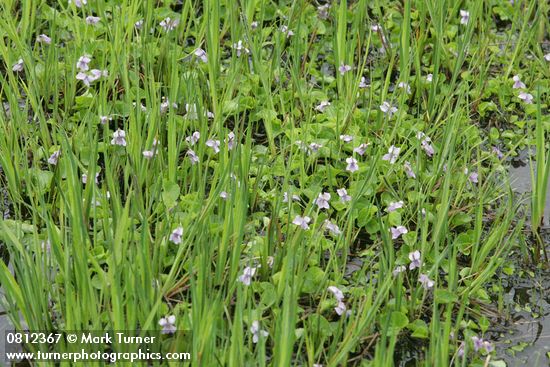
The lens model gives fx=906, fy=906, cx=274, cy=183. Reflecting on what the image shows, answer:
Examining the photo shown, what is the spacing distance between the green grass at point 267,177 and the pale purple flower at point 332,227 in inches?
0.6

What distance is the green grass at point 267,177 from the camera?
8.13 feet

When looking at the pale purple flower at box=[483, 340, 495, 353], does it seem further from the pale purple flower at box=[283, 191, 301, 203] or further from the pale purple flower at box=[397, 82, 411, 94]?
the pale purple flower at box=[397, 82, 411, 94]

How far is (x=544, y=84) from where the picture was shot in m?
3.79

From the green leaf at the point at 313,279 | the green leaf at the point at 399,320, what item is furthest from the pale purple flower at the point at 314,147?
the green leaf at the point at 399,320

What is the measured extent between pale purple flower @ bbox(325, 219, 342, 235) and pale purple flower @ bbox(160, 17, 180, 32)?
1193mm

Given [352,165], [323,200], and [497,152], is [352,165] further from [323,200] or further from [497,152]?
[497,152]

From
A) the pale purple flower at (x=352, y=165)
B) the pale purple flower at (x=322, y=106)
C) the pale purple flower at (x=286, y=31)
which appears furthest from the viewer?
the pale purple flower at (x=286, y=31)

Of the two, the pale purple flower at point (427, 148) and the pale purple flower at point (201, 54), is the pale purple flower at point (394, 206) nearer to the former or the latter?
the pale purple flower at point (427, 148)

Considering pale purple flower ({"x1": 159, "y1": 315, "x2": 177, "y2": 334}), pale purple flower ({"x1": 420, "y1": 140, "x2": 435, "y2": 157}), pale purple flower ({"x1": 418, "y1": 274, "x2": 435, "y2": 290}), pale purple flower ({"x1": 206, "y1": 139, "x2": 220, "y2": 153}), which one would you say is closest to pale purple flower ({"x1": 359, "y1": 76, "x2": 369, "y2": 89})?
pale purple flower ({"x1": 420, "y1": 140, "x2": 435, "y2": 157})

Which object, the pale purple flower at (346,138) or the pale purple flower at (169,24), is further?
the pale purple flower at (169,24)

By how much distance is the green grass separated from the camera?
248 cm

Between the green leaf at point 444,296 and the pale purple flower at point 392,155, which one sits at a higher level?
the pale purple flower at point 392,155

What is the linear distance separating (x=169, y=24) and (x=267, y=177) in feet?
2.87

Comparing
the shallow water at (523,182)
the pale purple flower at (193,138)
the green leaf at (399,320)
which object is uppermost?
the pale purple flower at (193,138)
